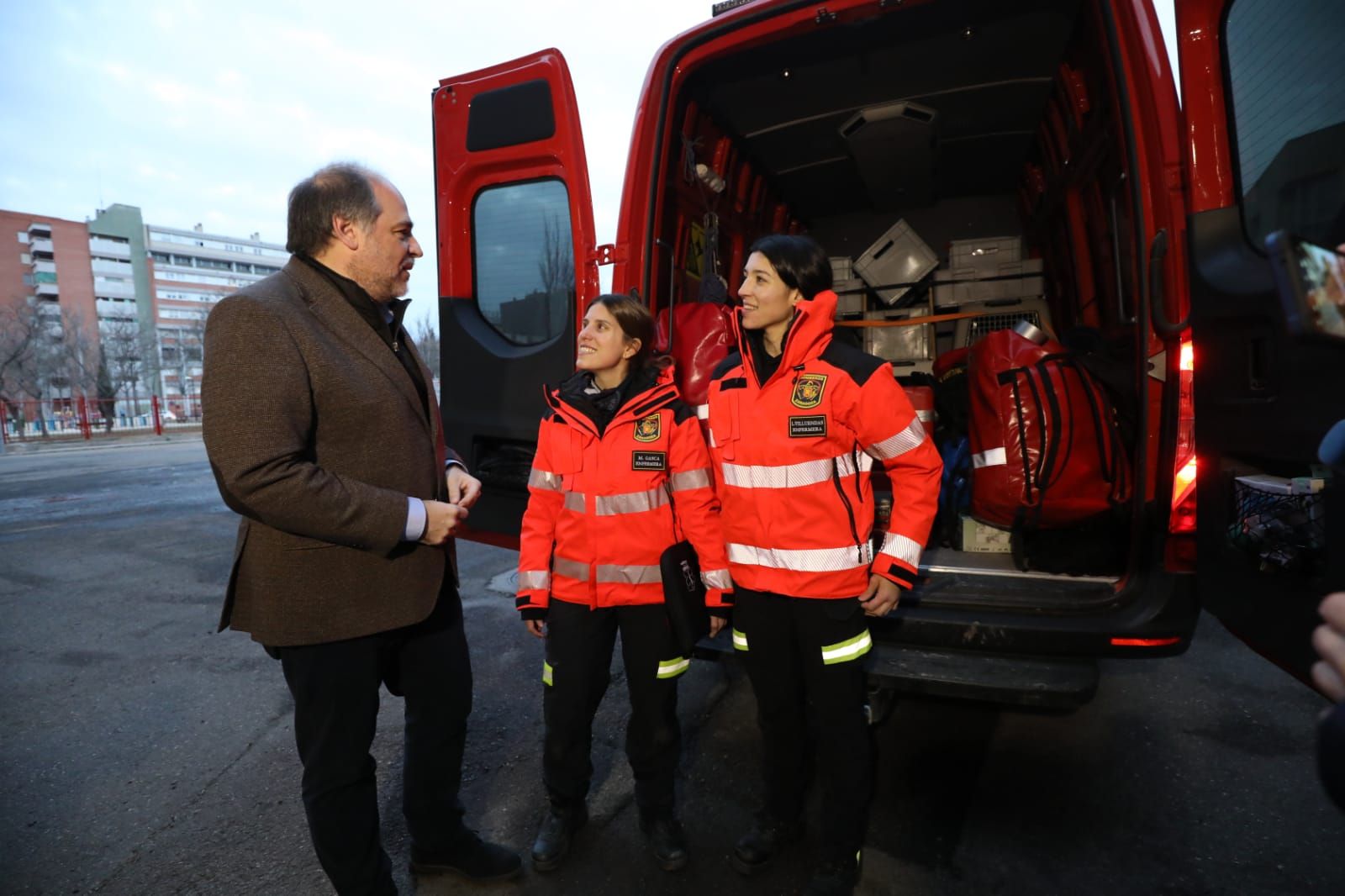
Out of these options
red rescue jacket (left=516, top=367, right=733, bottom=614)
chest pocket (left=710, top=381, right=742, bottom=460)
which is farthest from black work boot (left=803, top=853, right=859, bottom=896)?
chest pocket (left=710, top=381, right=742, bottom=460)

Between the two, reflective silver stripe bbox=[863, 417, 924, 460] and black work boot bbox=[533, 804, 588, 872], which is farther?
black work boot bbox=[533, 804, 588, 872]

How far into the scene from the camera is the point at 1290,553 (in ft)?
4.59

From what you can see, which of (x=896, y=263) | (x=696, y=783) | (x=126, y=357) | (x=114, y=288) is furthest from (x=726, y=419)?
(x=114, y=288)

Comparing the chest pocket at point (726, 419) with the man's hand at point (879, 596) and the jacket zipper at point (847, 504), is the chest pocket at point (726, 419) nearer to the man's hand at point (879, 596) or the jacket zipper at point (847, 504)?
the jacket zipper at point (847, 504)

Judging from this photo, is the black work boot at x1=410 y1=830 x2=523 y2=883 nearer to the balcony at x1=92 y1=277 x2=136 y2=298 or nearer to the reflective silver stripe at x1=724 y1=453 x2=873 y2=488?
the reflective silver stripe at x1=724 y1=453 x2=873 y2=488

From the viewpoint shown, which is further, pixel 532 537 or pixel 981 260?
pixel 981 260

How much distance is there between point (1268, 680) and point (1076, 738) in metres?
1.16

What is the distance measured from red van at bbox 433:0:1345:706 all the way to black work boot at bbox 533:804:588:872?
1.03 meters

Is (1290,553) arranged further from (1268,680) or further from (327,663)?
(1268,680)

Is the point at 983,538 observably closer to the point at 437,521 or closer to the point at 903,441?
the point at 903,441

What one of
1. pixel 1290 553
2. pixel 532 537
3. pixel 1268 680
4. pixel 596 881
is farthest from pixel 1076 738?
pixel 532 537

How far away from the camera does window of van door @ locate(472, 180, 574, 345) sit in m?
2.81

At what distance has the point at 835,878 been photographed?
186cm

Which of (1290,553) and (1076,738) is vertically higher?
(1290,553)
